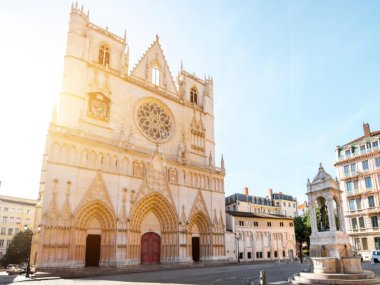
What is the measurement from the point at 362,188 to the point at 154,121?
3035cm

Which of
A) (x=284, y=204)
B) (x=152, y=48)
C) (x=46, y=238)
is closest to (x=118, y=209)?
(x=46, y=238)

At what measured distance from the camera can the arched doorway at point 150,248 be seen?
30047mm

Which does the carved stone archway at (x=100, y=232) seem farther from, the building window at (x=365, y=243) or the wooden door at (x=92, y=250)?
the building window at (x=365, y=243)

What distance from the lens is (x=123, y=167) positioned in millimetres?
29328

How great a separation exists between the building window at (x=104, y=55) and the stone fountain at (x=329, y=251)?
2474 cm

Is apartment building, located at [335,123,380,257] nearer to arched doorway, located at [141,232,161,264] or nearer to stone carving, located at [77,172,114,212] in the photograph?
arched doorway, located at [141,232,161,264]

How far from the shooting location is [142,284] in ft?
51.6

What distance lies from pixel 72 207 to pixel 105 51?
17856 millimetres

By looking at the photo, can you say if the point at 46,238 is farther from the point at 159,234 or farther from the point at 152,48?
the point at 152,48

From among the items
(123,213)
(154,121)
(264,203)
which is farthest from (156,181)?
→ (264,203)

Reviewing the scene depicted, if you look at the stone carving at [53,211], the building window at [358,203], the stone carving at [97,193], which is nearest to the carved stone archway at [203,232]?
the stone carving at [97,193]

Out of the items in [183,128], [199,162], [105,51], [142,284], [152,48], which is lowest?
[142,284]

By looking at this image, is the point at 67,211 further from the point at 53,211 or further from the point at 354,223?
the point at 354,223

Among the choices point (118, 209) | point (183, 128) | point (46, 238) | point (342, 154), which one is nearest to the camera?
point (46, 238)
